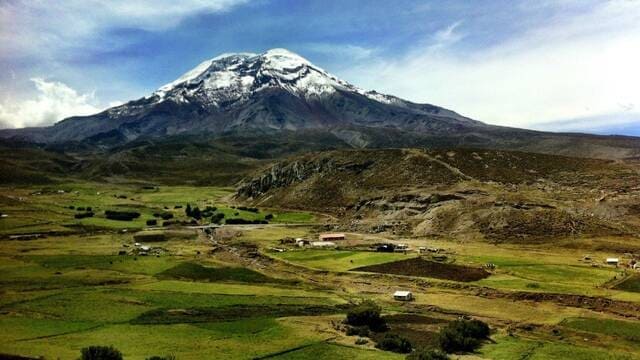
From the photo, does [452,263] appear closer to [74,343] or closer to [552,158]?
[74,343]

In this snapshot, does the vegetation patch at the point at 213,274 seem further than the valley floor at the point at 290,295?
Yes

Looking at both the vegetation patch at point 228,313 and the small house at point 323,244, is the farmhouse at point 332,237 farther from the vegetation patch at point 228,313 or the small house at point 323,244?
the vegetation patch at point 228,313

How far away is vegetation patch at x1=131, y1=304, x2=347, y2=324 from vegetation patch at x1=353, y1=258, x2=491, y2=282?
19890mm

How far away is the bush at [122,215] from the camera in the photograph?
490 feet

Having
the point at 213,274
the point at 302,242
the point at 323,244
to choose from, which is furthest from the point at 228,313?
the point at 302,242

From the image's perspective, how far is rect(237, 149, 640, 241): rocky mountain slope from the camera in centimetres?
11231

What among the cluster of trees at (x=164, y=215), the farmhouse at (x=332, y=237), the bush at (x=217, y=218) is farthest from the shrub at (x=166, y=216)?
the farmhouse at (x=332, y=237)

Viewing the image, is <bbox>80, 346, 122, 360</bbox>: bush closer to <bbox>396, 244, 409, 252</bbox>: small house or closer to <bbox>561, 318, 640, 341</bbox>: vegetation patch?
<bbox>561, 318, 640, 341</bbox>: vegetation patch

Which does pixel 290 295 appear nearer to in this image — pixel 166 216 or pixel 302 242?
pixel 302 242

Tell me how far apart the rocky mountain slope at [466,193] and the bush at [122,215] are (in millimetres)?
47798

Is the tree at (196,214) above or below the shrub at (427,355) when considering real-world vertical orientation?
above


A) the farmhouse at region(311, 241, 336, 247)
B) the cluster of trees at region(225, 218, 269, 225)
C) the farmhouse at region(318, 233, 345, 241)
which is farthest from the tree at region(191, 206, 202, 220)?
the farmhouse at region(311, 241, 336, 247)

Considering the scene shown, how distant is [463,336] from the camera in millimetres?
49500

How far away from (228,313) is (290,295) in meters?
11.2
